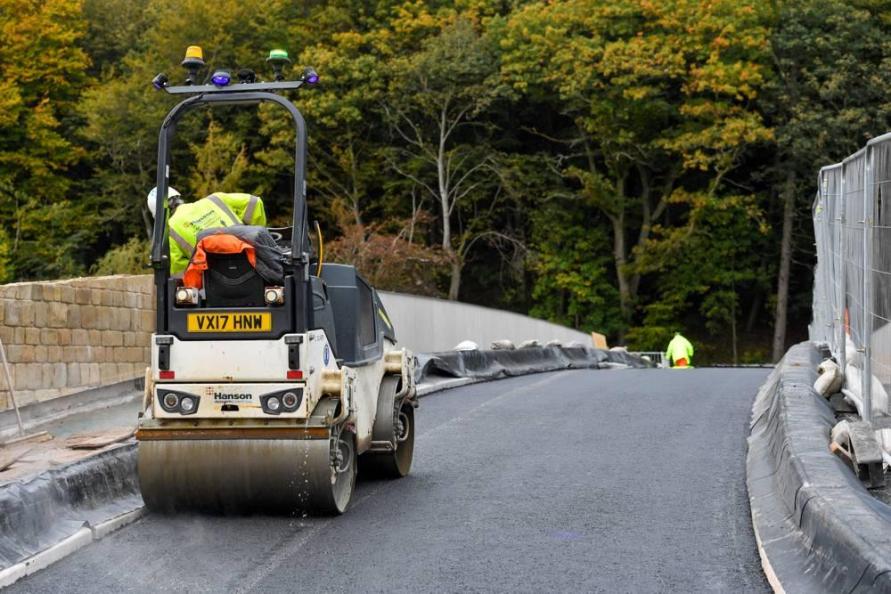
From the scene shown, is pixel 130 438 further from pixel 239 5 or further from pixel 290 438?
pixel 239 5

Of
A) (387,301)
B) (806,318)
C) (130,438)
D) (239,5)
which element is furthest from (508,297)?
(130,438)

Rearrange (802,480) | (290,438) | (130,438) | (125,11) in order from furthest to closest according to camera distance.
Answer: (125,11)
(130,438)
(290,438)
(802,480)

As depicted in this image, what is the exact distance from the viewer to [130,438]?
31.4 feet

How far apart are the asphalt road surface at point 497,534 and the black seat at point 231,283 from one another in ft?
4.58

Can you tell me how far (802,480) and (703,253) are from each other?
39878 millimetres

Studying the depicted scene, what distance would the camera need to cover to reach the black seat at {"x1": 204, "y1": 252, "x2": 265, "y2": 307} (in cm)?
750

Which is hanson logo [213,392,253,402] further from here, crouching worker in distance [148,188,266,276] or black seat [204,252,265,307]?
crouching worker in distance [148,188,266,276]

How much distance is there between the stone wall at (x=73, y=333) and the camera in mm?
12078

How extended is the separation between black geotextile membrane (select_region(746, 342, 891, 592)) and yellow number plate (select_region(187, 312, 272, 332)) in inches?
125

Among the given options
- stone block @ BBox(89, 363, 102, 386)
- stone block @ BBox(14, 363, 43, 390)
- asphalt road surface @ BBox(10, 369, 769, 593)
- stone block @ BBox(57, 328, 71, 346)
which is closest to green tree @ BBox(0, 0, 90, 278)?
stone block @ BBox(89, 363, 102, 386)

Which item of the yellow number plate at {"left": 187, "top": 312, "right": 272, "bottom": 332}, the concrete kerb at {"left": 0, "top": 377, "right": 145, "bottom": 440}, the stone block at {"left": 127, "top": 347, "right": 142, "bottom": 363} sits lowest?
the concrete kerb at {"left": 0, "top": 377, "right": 145, "bottom": 440}

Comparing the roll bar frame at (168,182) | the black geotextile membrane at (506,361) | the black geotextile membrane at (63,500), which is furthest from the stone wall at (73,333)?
the roll bar frame at (168,182)

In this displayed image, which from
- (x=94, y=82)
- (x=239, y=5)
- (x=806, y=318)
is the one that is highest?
(x=239, y=5)

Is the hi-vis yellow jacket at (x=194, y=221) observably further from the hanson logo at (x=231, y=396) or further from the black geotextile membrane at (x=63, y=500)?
the black geotextile membrane at (x=63, y=500)
